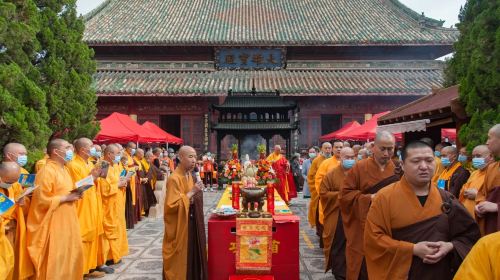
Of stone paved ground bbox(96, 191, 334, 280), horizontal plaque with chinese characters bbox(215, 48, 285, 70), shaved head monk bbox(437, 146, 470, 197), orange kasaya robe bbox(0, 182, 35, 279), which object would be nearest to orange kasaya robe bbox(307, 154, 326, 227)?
stone paved ground bbox(96, 191, 334, 280)

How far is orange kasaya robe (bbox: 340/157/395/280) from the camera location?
4312 millimetres

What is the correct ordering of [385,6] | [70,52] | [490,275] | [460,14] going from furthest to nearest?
[385,6], [70,52], [460,14], [490,275]

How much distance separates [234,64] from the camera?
22.2 meters

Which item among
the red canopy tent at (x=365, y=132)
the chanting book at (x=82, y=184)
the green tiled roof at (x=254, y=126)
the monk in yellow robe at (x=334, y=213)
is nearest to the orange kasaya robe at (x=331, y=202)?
the monk in yellow robe at (x=334, y=213)

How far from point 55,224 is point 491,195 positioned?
165 inches

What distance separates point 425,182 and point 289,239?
7.31ft

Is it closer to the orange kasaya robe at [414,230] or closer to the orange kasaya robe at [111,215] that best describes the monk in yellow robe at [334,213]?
the orange kasaya robe at [414,230]

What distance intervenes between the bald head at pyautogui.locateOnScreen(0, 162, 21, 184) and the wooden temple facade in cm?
1524

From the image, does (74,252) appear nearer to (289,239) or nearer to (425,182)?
(289,239)

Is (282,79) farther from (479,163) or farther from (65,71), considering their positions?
(479,163)

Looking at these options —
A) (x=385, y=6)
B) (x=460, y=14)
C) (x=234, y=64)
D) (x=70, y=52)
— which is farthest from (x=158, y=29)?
(x=460, y=14)

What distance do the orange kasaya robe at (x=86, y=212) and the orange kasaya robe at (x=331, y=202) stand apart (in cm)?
299

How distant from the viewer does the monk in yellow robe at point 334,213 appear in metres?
5.53

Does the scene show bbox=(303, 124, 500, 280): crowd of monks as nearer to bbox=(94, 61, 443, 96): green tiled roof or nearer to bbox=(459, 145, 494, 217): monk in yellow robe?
bbox=(459, 145, 494, 217): monk in yellow robe
